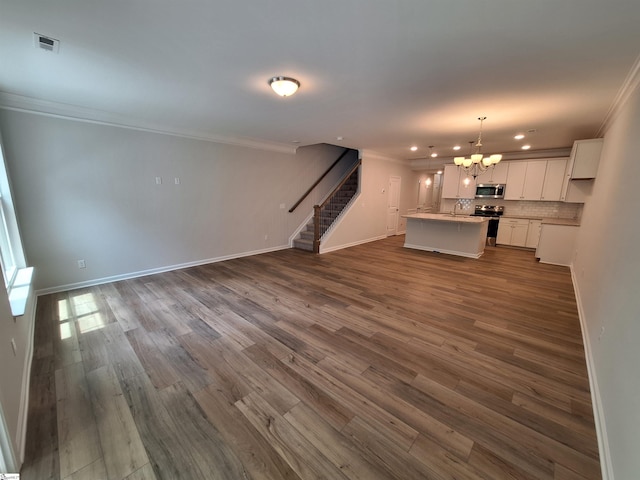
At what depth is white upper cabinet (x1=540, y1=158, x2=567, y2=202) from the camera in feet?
20.5

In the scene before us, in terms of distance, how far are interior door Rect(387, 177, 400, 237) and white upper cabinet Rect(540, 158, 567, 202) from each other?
385 centimetres

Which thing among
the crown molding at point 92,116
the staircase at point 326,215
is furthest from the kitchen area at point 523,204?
the crown molding at point 92,116

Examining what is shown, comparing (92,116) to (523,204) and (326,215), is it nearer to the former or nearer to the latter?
(326,215)

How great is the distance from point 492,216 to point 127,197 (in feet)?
29.4

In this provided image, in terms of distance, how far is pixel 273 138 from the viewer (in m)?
5.49

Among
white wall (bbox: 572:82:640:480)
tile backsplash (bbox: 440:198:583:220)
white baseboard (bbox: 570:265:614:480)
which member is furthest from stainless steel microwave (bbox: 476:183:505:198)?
white baseboard (bbox: 570:265:614:480)

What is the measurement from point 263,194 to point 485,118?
181 inches

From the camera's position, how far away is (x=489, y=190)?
732 centimetres

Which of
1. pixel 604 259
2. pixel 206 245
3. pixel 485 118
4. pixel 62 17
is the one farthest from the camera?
pixel 206 245

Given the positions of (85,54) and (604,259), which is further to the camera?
(604,259)

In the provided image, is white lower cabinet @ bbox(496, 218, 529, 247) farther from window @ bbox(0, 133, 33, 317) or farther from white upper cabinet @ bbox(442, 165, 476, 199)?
window @ bbox(0, 133, 33, 317)

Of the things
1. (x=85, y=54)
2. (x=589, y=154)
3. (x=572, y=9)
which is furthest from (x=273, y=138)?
(x=589, y=154)

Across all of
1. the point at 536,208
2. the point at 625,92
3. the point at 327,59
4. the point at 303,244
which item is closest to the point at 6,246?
the point at 327,59

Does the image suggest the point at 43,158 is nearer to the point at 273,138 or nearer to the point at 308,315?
the point at 273,138
